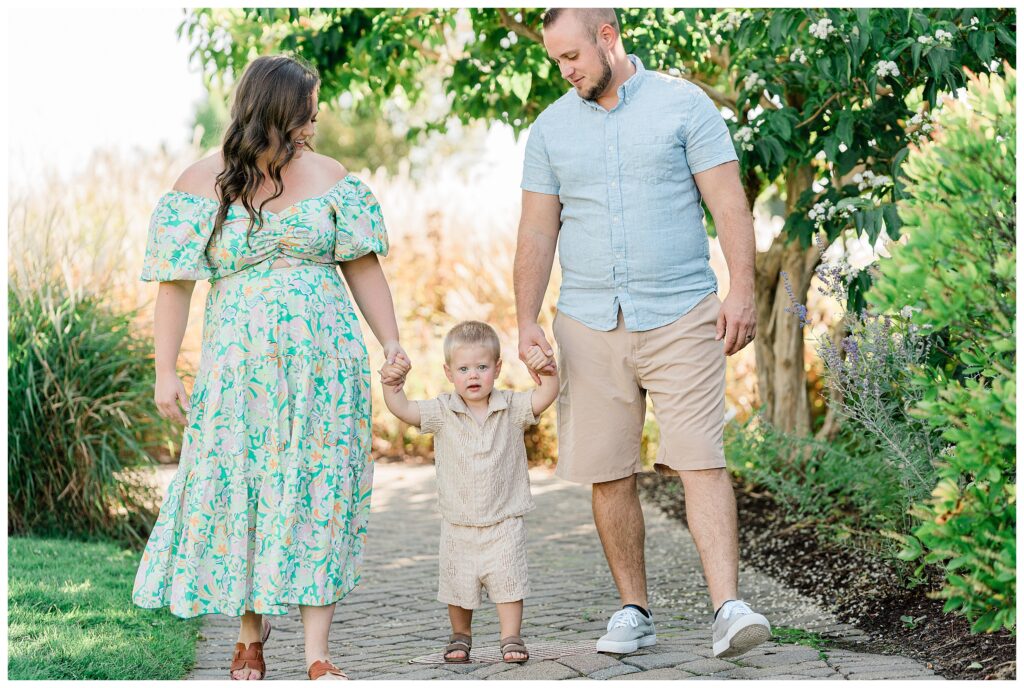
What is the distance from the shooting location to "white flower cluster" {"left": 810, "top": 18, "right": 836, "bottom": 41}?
162 inches

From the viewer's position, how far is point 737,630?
10.1 ft

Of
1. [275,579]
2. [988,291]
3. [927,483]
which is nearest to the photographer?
[988,291]

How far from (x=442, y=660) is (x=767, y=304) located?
3.19 m

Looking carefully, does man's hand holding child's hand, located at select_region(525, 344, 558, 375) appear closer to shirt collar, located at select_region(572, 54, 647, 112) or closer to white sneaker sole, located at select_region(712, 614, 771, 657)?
shirt collar, located at select_region(572, 54, 647, 112)

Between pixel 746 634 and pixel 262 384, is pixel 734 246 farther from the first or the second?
pixel 262 384

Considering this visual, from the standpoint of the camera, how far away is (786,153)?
15.0 ft

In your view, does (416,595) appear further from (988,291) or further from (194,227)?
(988,291)

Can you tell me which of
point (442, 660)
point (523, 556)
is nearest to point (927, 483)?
point (523, 556)

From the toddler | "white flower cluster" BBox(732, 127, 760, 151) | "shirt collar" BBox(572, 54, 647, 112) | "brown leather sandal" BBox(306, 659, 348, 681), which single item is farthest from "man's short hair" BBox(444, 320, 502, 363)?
"white flower cluster" BBox(732, 127, 760, 151)

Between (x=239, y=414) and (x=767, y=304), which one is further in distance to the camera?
(x=767, y=304)

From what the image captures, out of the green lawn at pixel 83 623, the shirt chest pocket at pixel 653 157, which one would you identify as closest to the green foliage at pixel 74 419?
the green lawn at pixel 83 623

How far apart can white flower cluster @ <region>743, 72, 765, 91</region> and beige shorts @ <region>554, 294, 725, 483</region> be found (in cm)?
150

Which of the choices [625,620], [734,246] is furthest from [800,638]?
[734,246]

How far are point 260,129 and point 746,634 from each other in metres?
1.90
